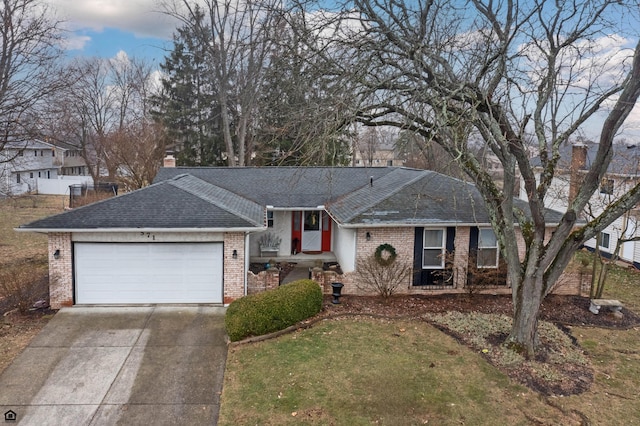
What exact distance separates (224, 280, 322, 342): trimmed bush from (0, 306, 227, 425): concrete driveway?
58 cm

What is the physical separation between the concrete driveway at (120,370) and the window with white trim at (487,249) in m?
8.13

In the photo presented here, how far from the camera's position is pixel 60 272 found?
38.4 feet

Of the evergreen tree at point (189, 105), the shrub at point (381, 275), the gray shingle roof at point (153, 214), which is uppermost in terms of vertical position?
the evergreen tree at point (189, 105)

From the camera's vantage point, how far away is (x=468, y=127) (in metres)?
8.77

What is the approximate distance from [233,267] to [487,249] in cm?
785

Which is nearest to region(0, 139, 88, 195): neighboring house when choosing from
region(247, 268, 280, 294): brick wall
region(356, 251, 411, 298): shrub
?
region(247, 268, 280, 294): brick wall

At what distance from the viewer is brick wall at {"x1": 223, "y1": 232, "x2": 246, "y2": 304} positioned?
12125 mm

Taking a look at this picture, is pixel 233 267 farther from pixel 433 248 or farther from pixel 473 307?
pixel 473 307

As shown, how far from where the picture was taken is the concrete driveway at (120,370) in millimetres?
7289

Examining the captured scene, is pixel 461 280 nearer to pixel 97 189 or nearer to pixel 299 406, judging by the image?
pixel 299 406

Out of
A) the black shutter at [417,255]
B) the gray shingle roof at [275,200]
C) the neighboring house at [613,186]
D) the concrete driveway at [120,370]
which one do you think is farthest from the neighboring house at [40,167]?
the neighboring house at [613,186]

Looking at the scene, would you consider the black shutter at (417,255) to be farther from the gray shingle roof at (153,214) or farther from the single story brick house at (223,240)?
the gray shingle roof at (153,214)

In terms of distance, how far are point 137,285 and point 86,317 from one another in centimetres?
144

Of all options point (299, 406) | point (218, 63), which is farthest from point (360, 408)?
point (218, 63)
